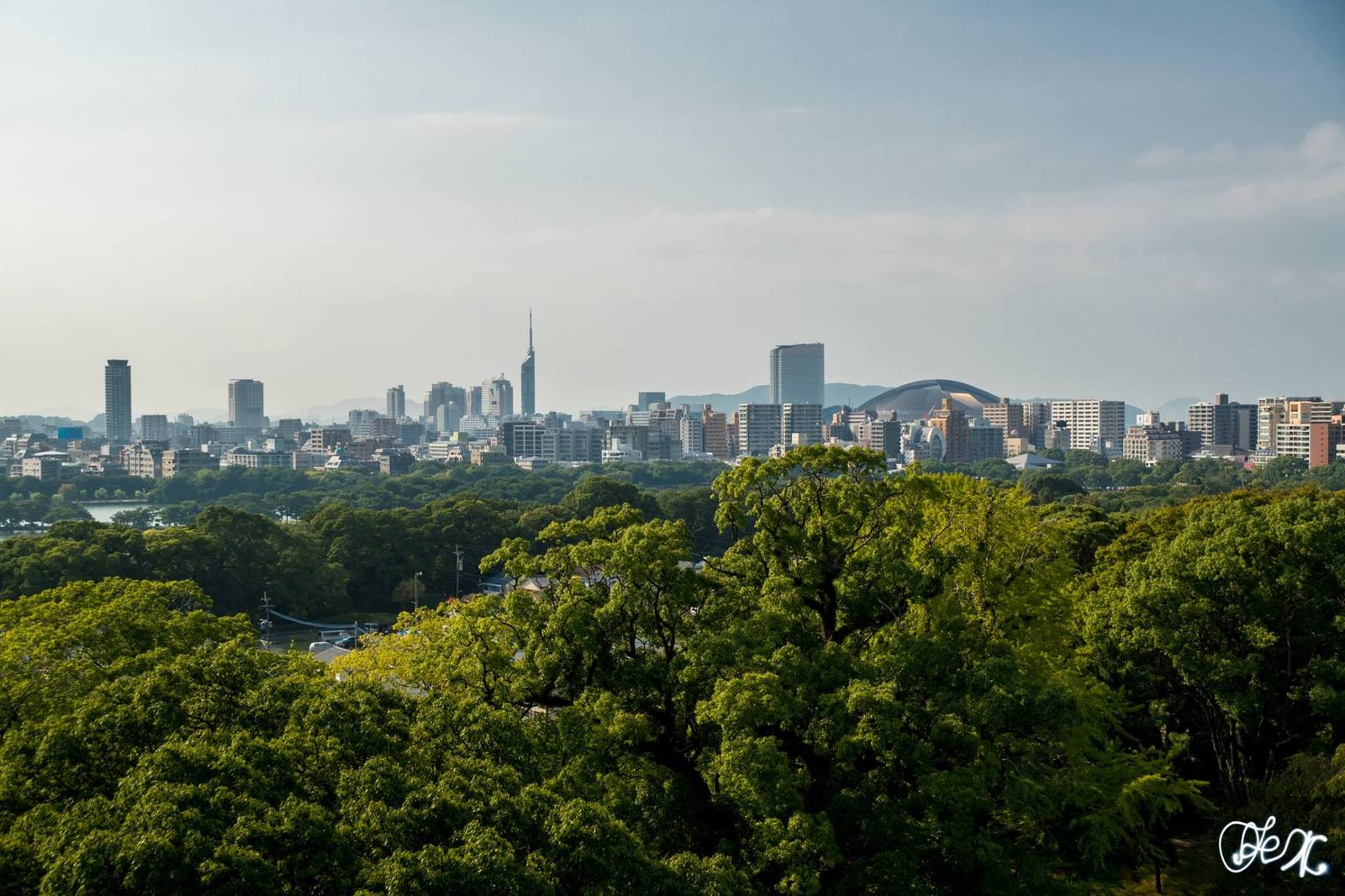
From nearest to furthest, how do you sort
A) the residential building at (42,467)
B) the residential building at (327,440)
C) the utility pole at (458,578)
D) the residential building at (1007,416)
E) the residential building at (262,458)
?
the utility pole at (458,578), the residential building at (42,467), the residential building at (262,458), the residential building at (327,440), the residential building at (1007,416)

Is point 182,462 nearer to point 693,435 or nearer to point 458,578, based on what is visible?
point 458,578

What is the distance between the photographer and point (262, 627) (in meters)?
34.3

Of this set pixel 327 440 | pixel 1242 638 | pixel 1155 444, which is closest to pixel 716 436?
pixel 327 440

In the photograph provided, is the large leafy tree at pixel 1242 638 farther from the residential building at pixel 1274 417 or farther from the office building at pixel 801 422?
the office building at pixel 801 422

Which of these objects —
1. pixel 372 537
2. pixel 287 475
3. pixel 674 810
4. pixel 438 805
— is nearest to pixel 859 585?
pixel 674 810

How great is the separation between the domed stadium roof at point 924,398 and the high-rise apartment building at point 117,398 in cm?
12740

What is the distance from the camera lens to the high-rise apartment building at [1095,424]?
157m

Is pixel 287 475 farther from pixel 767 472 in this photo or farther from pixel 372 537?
pixel 767 472

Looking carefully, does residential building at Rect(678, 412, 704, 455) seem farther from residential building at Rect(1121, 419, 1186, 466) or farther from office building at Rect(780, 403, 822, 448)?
residential building at Rect(1121, 419, 1186, 466)

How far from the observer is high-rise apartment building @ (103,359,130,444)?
169 metres

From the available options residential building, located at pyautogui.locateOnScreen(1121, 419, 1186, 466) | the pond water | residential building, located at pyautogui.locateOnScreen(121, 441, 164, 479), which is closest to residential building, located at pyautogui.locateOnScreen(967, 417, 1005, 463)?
residential building, located at pyautogui.locateOnScreen(1121, 419, 1186, 466)

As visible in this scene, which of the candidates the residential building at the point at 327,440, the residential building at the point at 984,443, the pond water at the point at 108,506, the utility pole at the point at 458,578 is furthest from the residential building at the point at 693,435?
the utility pole at the point at 458,578

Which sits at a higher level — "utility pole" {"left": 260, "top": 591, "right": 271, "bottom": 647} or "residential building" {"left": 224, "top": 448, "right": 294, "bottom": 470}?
"residential building" {"left": 224, "top": 448, "right": 294, "bottom": 470}

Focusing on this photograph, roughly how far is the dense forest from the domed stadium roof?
6623 inches
